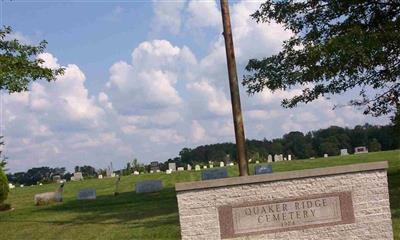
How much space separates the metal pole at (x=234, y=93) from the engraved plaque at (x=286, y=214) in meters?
3.80

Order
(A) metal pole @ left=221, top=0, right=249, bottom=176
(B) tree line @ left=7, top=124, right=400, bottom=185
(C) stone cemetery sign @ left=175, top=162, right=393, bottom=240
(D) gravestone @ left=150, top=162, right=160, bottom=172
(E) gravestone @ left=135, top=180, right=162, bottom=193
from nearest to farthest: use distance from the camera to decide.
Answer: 1. (C) stone cemetery sign @ left=175, top=162, right=393, bottom=240
2. (A) metal pole @ left=221, top=0, right=249, bottom=176
3. (E) gravestone @ left=135, top=180, right=162, bottom=193
4. (D) gravestone @ left=150, top=162, right=160, bottom=172
5. (B) tree line @ left=7, top=124, right=400, bottom=185

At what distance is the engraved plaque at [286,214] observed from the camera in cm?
936

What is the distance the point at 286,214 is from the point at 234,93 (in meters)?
4.69

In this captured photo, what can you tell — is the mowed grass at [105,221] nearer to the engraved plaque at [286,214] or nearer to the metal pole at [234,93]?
the engraved plaque at [286,214]

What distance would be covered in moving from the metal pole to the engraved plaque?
12.5 feet

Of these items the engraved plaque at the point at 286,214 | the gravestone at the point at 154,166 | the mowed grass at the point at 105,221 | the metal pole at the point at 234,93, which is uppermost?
the metal pole at the point at 234,93

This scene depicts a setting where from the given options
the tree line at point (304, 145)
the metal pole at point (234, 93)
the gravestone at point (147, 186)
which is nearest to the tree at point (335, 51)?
the metal pole at point (234, 93)

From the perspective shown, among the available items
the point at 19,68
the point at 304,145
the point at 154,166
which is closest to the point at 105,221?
the point at 19,68

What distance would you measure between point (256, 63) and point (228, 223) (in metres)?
9.37

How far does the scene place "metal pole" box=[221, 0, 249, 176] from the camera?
43.2 ft

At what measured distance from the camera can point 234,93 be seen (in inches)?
536

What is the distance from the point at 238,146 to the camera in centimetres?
1327

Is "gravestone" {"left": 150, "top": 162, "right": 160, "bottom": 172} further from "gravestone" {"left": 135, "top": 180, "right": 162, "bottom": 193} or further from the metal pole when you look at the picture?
the metal pole

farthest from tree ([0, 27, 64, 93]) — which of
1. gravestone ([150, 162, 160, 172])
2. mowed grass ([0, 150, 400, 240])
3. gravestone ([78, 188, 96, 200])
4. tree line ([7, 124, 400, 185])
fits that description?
tree line ([7, 124, 400, 185])
